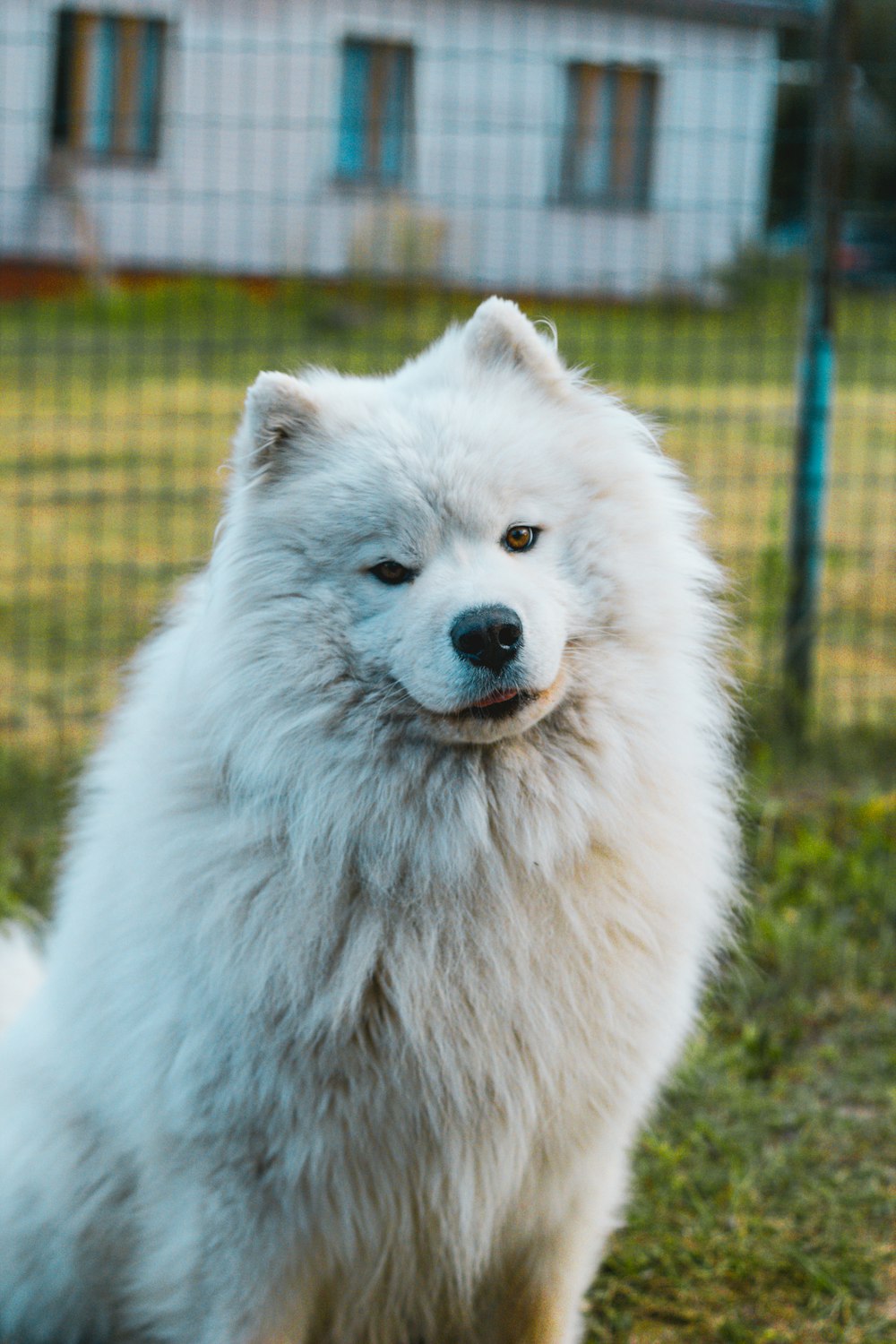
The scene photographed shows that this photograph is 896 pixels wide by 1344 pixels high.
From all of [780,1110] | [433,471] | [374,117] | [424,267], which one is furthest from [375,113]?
[780,1110]

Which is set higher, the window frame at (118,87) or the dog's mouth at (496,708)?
the window frame at (118,87)

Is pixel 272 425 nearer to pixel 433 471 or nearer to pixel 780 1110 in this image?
pixel 433 471

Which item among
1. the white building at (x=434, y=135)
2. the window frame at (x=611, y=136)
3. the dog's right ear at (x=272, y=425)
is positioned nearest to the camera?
the dog's right ear at (x=272, y=425)

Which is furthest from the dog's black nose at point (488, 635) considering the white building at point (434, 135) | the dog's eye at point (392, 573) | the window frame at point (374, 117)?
the window frame at point (374, 117)

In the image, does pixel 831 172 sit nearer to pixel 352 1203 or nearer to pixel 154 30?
pixel 352 1203

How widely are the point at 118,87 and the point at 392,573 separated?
6.33 m

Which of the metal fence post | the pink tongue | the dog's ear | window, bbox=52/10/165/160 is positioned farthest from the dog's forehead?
window, bbox=52/10/165/160

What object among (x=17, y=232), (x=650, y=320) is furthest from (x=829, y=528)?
(x=17, y=232)

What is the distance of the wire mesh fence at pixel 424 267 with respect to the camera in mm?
5805

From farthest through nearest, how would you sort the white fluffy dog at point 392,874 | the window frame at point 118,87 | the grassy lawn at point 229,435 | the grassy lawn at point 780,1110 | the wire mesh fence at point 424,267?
the window frame at point 118,87, the wire mesh fence at point 424,267, the grassy lawn at point 229,435, the grassy lawn at point 780,1110, the white fluffy dog at point 392,874

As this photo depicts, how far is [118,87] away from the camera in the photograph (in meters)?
7.47

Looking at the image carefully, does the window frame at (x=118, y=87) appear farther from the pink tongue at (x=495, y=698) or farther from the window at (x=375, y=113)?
the pink tongue at (x=495, y=698)

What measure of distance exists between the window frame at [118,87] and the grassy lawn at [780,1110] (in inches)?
164

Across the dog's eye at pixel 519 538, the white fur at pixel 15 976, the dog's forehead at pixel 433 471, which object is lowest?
the white fur at pixel 15 976
